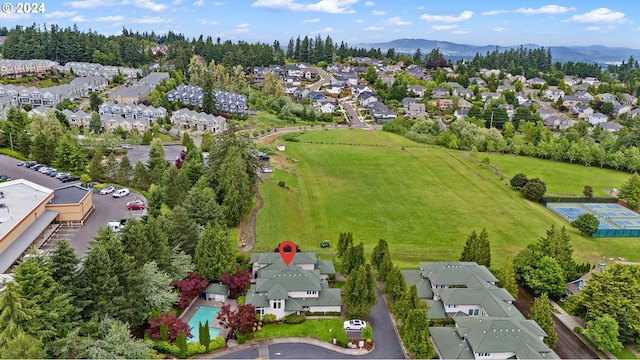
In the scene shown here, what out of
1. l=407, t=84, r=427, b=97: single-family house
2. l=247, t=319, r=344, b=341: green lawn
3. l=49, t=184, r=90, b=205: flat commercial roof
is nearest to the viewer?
l=247, t=319, r=344, b=341: green lawn

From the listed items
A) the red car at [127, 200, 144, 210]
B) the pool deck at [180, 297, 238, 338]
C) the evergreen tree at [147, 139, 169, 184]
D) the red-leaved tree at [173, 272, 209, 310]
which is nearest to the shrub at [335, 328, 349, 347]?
the pool deck at [180, 297, 238, 338]

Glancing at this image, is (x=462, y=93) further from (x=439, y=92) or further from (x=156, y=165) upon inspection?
(x=156, y=165)

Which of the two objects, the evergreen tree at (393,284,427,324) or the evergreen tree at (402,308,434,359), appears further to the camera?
the evergreen tree at (393,284,427,324)

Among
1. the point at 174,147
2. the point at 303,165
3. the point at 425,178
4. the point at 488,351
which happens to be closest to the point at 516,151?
the point at 425,178

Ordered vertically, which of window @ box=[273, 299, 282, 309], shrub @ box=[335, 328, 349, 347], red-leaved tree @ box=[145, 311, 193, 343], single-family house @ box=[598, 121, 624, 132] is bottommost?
shrub @ box=[335, 328, 349, 347]

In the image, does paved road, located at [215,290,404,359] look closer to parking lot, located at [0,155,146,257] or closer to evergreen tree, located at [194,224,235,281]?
evergreen tree, located at [194,224,235,281]

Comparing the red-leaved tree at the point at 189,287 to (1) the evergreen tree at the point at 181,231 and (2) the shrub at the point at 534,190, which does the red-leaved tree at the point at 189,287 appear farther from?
(2) the shrub at the point at 534,190

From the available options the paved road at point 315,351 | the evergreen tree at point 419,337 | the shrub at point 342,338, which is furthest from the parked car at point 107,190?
the evergreen tree at point 419,337
